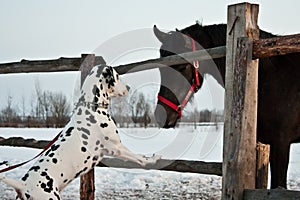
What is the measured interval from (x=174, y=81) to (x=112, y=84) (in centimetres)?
78

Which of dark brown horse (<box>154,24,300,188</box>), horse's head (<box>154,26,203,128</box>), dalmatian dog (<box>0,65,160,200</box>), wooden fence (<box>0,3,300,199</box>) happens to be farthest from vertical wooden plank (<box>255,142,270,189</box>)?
horse's head (<box>154,26,203,128</box>)

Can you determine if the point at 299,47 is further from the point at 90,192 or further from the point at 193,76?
the point at 90,192

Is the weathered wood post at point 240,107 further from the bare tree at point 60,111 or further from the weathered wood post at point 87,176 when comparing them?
the bare tree at point 60,111

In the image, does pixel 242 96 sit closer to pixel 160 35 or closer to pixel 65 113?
pixel 160 35

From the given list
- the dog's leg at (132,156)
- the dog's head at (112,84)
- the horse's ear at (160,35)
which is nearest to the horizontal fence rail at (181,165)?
the dog's leg at (132,156)

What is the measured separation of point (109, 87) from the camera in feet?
11.4

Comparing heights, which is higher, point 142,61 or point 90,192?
point 142,61

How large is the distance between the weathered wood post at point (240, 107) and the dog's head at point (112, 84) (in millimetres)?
922

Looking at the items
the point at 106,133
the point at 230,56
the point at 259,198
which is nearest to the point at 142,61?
the point at 106,133

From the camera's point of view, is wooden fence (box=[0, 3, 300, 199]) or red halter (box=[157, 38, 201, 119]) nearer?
wooden fence (box=[0, 3, 300, 199])

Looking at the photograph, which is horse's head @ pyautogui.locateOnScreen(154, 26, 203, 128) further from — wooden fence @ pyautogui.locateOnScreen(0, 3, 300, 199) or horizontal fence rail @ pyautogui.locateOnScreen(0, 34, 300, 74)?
wooden fence @ pyautogui.locateOnScreen(0, 3, 300, 199)

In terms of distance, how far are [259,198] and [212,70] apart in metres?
1.71

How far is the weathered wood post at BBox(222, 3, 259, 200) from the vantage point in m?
2.88

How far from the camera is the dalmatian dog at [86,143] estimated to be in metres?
3.03
